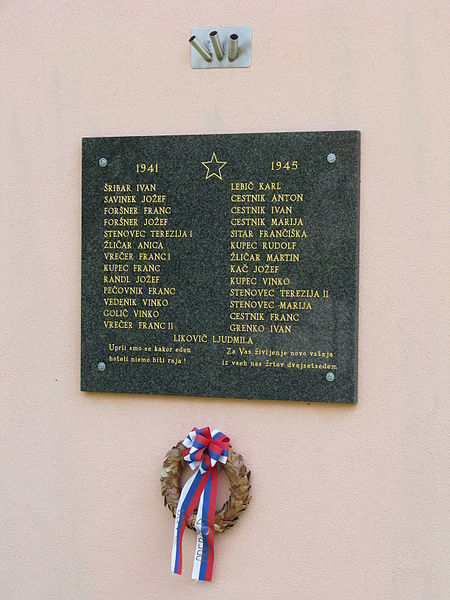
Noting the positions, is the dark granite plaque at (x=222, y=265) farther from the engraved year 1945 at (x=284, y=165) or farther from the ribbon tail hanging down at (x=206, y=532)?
the ribbon tail hanging down at (x=206, y=532)

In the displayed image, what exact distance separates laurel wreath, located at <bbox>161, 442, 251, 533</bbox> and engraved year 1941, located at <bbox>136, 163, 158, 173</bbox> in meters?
1.01

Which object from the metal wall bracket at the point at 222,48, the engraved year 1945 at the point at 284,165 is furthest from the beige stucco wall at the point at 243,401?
A: the engraved year 1945 at the point at 284,165

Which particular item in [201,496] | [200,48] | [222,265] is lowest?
[201,496]

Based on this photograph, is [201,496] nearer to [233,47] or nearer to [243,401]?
[243,401]

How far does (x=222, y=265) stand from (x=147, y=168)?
466mm

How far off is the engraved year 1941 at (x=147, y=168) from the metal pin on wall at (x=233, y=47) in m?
0.48

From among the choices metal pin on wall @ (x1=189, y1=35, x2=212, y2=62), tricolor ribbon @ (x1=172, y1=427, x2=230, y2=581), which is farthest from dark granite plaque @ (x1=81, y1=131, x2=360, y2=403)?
metal pin on wall @ (x1=189, y1=35, x2=212, y2=62)

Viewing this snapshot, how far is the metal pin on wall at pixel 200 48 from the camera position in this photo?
112 inches

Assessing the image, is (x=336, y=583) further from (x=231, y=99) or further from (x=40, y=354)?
(x=231, y=99)

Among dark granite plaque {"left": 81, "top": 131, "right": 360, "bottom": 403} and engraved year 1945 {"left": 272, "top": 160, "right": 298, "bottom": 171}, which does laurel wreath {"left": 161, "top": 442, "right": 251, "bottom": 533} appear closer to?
dark granite plaque {"left": 81, "top": 131, "right": 360, "bottom": 403}

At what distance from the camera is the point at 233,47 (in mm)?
2898

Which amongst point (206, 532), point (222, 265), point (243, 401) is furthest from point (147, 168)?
point (206, 532)

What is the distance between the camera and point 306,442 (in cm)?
288

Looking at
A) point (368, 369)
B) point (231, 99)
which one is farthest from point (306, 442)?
point (231, 99)
